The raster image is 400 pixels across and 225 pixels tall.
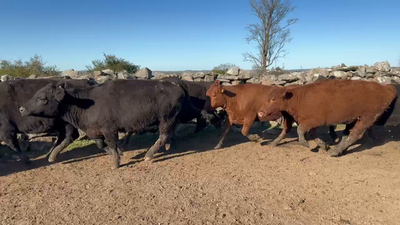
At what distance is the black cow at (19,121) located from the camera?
677cm

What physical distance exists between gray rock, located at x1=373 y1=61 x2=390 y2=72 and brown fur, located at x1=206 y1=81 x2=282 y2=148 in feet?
25.2

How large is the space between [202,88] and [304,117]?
3.11 meters

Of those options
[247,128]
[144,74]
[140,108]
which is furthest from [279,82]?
[140,108]

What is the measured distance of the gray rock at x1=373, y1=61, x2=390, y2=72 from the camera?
12.8m

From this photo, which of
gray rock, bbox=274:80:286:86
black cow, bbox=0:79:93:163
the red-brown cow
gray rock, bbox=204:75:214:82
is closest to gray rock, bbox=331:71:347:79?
gray rock, bbox=274:80:286:86

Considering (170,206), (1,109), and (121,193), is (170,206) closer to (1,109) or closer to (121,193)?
(121,193)

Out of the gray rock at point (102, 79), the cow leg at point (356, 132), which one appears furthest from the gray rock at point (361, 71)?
the gray rock at point (102, 79)

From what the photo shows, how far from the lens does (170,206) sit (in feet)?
14.4

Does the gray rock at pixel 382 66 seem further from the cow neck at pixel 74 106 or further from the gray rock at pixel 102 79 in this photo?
the cow neck at pixel 74 106

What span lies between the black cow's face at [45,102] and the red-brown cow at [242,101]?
359 cm

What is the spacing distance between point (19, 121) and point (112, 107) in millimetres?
2309

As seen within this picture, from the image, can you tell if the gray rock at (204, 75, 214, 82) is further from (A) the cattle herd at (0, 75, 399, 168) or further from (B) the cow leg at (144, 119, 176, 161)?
(B) the cow leg at (144, 119, 176, 161)

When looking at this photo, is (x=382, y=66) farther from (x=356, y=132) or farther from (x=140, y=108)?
(x=140, y=108)

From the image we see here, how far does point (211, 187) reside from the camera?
16.7ft
